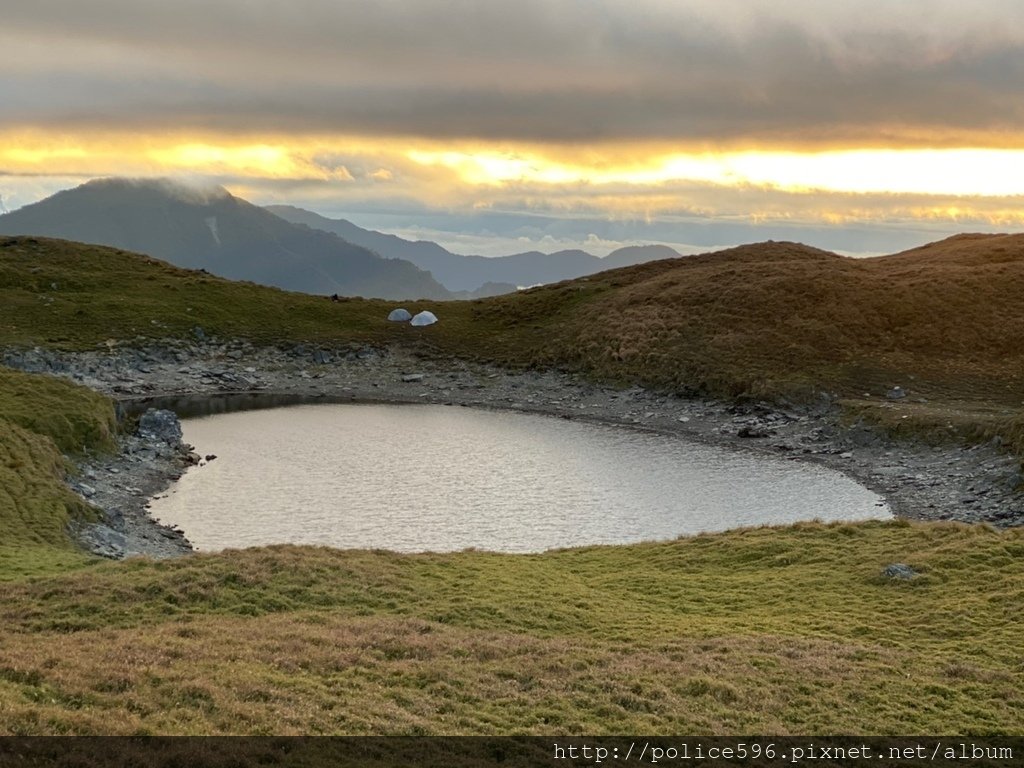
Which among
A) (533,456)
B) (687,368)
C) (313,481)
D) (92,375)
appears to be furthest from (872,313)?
(92,375)

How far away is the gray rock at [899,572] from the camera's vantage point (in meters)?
37.9

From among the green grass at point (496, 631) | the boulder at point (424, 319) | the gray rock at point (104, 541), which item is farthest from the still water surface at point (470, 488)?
the boulder at point (424, 319)

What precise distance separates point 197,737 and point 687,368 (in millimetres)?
96221

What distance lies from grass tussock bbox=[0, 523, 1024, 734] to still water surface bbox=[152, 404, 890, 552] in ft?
40.1

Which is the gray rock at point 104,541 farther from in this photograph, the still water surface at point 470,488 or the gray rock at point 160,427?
the gray rock at point 160,427

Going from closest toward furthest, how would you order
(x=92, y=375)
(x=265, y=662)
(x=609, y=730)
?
(x=609, y=730) → (x=265, y=662) → (x=92, y=375)

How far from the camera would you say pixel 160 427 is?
250 feet

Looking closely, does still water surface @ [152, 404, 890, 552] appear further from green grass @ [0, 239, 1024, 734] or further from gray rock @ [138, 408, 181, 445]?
green grass @ [0, 239, 1024, 734]

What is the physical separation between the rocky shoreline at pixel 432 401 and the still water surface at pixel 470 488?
3.13 meters

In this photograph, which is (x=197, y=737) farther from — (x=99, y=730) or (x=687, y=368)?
(x=687, y=368)

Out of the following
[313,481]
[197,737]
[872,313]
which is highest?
[872,313]

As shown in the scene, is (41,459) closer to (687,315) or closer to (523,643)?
(523,643)

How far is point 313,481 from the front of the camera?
6588cm

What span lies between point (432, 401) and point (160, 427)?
140 feet
